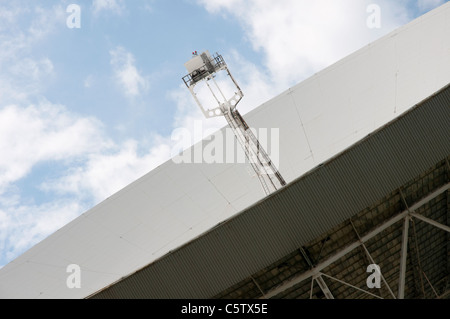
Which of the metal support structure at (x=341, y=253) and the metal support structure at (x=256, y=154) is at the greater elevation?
the metal support structure at (x=256, y=154)

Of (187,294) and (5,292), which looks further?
(5,292)

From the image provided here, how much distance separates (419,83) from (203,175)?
1060 centimetres

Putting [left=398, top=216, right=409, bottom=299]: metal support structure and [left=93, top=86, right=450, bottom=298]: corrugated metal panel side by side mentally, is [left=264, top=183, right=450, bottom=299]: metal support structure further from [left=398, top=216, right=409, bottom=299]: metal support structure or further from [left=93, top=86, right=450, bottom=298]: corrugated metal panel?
[left=93, top=86, right=450, bottom=298]: corrugated metal panel

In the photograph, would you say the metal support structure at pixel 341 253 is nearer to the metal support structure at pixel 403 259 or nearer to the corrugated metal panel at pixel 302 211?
the metal support structure at pixel 403 259

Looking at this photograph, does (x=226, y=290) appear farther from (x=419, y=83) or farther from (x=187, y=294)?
(x=419, y=83)

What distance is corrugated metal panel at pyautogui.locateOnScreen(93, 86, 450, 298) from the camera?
12891 mm

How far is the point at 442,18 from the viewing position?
18859 mm

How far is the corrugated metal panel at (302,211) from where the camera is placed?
12.9m

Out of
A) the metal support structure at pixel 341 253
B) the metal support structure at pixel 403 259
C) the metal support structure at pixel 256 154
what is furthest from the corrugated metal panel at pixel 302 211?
the metal support structure at pixel 256 154

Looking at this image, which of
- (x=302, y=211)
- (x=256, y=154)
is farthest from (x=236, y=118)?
(x=302, y=211)

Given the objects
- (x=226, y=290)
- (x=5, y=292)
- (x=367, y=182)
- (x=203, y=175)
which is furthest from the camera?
(x=203, y=175)

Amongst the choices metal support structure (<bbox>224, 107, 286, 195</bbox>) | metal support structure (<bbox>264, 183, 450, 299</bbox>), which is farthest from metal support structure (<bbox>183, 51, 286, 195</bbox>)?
metal support structure (<bbox>264, 183, 450, 299</bbox>)

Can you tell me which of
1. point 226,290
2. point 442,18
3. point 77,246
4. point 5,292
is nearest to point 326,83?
point 442,18

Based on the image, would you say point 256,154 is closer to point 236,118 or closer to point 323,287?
point 236,118
